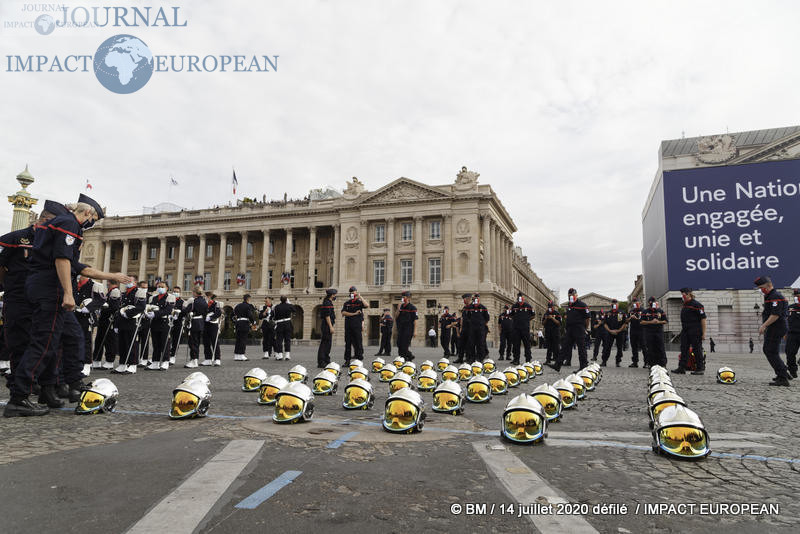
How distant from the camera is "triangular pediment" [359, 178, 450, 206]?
54.0 metres

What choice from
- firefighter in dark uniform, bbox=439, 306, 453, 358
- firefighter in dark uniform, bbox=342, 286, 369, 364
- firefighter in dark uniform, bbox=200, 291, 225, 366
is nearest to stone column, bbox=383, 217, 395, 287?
firefighter in dark uniform, bbox=439, 306, 453, 358

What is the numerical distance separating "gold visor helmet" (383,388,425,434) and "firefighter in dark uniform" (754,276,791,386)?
8286mm

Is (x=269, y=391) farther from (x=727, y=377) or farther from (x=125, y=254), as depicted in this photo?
(x=125, y=254)

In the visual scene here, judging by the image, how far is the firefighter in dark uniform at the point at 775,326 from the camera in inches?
370

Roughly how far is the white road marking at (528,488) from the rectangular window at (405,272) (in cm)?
5072

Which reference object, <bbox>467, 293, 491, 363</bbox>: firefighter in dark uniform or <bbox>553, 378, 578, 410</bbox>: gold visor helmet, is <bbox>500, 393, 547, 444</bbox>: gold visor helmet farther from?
<bbox>467, 293, 491, 363</bbox>: firefighter in dark uniform

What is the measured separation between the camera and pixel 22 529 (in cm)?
221

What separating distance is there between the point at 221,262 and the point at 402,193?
25.9 meters

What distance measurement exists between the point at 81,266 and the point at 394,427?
424 cm

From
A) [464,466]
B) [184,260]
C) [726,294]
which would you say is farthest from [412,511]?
[184,260]

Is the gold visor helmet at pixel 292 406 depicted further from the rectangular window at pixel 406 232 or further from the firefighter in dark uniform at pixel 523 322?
the rectangular window at pixel 406 232

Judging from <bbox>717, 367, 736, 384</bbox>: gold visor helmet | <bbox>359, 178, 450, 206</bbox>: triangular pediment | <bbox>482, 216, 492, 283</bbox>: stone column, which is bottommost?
<bbox>717, 367, 736, 384</bbox>: gold visor helmet

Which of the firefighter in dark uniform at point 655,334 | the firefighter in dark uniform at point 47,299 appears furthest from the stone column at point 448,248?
the firefighter in dark uniform at point 47,299

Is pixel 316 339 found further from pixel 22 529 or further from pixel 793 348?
pixel 22 529
